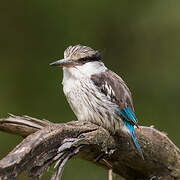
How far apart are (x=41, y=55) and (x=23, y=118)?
3.11 m

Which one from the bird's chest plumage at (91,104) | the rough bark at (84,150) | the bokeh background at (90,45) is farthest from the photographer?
the bokeh background at (90,45)

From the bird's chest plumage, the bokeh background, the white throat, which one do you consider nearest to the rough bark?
the bird's chest plumage

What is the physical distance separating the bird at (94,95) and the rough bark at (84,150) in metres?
0.14

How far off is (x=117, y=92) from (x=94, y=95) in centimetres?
20

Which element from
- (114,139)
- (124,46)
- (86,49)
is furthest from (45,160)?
(124,46)

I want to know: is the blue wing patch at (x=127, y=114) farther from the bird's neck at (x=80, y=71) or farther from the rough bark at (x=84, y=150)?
the bird's neck at (x=80, y=71)

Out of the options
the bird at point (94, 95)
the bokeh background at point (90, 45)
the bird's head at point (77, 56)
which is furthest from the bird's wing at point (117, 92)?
the bokeh background at point (90, 45)

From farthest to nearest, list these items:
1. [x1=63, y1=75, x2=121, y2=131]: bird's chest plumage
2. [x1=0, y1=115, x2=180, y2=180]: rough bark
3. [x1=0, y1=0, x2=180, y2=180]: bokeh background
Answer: [x1=0, y1=0, x2=180, y2=180]: bokeh background → [x1=63, y1=75, x2=121, y2=131]: bird's chest plumage → [x1=0, y1=115, x2=180, y2=180]: rough bark

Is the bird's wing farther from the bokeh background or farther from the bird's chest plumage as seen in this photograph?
the bokeh background

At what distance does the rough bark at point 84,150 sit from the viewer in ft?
9.75

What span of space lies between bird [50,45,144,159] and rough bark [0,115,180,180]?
145 millimetres

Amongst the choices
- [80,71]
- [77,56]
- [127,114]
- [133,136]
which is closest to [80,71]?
[80,71]

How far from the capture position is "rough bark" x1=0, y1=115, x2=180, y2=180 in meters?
2.97

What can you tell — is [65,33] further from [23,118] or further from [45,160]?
[45,160]
